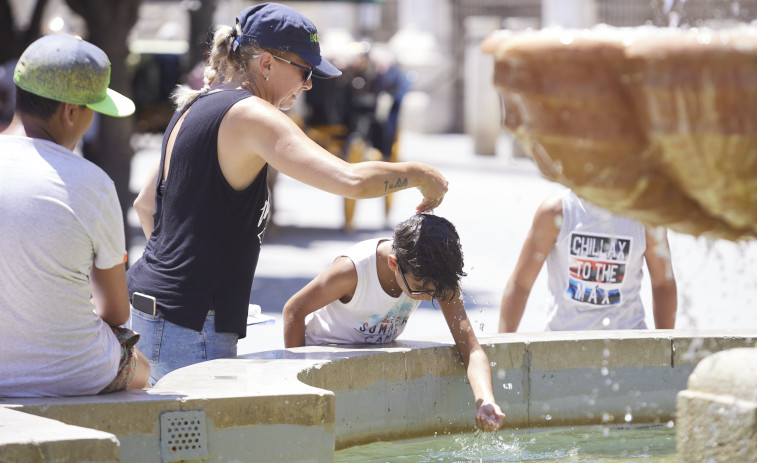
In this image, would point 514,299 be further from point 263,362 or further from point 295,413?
point 295,413

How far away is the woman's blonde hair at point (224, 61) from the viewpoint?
4.00 m

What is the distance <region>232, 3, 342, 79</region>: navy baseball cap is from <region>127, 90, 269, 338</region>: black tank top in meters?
0.23

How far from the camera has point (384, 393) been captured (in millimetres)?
4391

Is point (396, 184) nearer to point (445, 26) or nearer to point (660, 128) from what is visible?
point (660, 128)

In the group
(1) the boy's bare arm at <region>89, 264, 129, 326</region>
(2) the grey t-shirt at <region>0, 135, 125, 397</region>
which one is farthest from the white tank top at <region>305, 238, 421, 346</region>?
(2) the grey t-shirt at <region>0, 135, 125, 397</region>

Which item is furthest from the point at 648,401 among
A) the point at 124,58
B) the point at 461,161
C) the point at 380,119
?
the point at 461,161

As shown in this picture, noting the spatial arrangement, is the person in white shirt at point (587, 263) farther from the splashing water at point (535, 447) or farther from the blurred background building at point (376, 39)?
the blurred background building at point (376, 39)

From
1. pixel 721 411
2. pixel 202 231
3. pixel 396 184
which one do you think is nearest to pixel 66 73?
pixel 202 231

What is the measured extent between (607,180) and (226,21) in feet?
88.4

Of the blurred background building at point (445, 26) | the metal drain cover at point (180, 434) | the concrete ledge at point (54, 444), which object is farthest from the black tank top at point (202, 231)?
the blurred background building at point (445, 26)

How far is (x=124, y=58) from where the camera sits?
934 cm

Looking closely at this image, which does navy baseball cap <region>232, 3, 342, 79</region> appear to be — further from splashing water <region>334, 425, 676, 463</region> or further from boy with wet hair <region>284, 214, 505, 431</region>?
splashing water <region>334, 425, 676, 463</region>

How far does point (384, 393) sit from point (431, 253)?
594 mm

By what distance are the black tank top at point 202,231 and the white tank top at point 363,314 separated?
0.55 m
